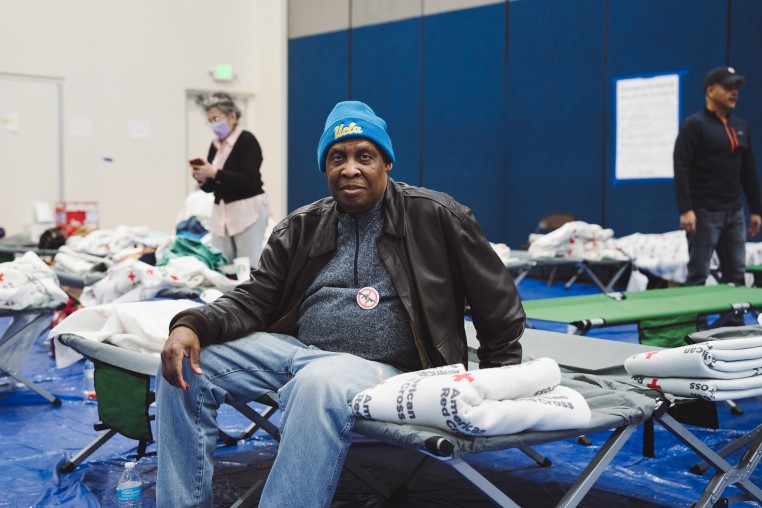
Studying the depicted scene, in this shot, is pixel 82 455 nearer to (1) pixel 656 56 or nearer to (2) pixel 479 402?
(2) pixel 479 402

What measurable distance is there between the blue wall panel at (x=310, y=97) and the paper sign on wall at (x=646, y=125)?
360cm

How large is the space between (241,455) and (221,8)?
849cm

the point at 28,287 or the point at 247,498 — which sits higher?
A: the point at 28,287

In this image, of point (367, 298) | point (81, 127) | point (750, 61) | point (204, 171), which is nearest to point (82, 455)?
point (367, 298)

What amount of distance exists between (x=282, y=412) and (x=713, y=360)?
1.07m

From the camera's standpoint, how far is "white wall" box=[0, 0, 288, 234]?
29.7 ft

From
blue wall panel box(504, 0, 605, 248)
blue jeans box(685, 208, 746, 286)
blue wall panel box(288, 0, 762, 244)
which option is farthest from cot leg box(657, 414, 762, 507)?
blue wall panel box(504, 0, 605, 248)

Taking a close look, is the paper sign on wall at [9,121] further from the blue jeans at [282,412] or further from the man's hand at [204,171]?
the blue jeans at [282,412]

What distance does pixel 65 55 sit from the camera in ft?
30.1

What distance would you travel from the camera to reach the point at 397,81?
31.9ft

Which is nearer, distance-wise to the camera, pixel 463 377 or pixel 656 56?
pixel 463 377

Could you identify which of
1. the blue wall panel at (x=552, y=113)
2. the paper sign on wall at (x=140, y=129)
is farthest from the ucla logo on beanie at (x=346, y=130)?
the paper sign on wall at (x=140, y=129)

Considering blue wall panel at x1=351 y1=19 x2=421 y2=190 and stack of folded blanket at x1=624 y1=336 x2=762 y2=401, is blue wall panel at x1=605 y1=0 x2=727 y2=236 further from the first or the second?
stack of folded blanket at x1=624 y1=336 x2=762 y2=401

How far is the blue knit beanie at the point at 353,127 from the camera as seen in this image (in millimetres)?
2137
